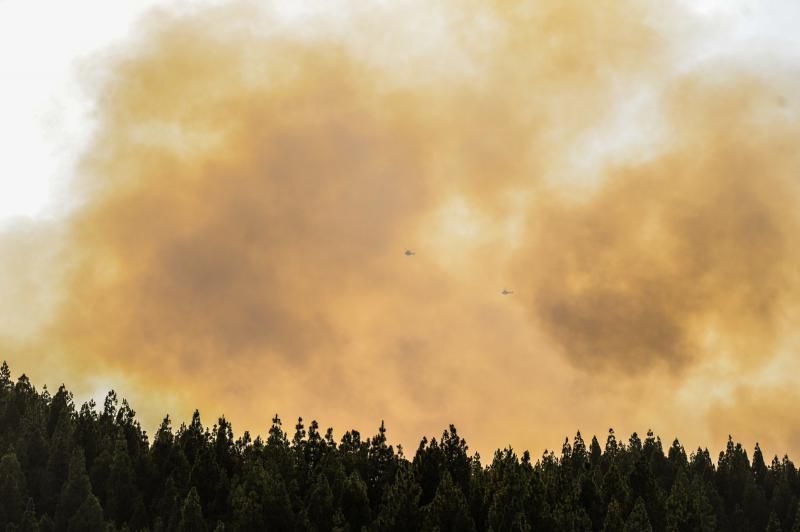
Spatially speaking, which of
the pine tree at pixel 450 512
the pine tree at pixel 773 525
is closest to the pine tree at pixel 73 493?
the pine tree at pixel 450 512

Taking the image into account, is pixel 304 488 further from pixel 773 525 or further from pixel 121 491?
pixel 773 525

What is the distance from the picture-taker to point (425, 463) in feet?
550

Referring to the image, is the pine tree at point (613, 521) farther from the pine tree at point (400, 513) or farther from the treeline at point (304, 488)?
the pine tree at point (400, 513)

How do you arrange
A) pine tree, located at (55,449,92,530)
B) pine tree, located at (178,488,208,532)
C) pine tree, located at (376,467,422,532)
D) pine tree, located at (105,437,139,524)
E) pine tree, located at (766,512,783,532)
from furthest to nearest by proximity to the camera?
pine tree, located at (766,512,783,532) < pine tree, located at (105,437,139,524) < pine tree, located at (55,449,92,530) < pine tree, located at (376,467,422,532) < pine tree, located at (178,488,208,532)

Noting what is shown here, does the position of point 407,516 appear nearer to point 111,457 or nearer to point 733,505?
point 111,457

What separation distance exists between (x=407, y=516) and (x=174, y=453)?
49254 millimetres

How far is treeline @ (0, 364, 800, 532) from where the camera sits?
5359 inches

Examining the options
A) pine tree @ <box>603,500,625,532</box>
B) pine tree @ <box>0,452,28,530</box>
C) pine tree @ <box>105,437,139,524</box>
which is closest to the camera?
pine tree @ <box>603,500,625,532</box>

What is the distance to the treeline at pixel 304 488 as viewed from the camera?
5359 inches

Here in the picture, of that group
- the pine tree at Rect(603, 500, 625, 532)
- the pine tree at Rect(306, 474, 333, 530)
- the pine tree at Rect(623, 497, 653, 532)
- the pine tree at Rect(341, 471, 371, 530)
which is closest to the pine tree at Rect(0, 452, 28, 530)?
the pine tree at Rect(306, 474, 333, 530)

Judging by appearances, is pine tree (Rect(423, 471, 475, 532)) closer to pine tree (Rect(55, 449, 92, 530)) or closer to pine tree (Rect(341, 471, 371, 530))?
pine tree (Rect(341, 471, 371, 530))

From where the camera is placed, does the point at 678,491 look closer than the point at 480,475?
Yes

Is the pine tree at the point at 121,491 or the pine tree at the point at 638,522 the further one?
the pine tree at the point at 121,491

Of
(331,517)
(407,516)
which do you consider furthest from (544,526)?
(331,517)
